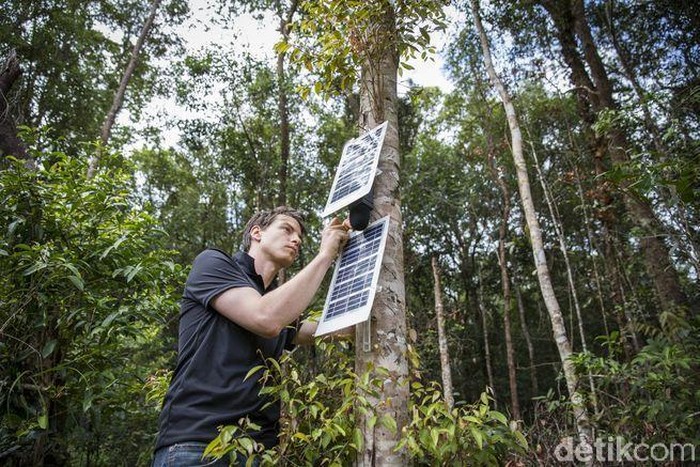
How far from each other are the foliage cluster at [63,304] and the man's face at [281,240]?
137cm

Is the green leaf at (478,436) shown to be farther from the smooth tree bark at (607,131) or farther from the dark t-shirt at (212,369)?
the smooth tree bark at (607,131)

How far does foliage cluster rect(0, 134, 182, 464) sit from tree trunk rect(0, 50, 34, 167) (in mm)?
2629

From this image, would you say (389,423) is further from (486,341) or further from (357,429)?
(486,341)

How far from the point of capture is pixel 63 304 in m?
3.19

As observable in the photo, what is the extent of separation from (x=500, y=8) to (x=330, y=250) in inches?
385

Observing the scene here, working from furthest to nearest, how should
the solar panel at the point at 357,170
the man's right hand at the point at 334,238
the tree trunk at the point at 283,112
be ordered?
the tree trunk at the point at 283,112 → the solar panel at the point at 357,170 → the man's right hand at the point at 334,238

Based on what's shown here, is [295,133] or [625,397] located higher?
[295,133]

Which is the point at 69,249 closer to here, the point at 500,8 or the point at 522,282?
the point at 500,8

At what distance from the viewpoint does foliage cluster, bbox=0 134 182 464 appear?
2.96 metres

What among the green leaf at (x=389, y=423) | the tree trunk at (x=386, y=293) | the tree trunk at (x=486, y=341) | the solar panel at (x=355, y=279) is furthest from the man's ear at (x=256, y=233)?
the tree trunk at (x=486, y=341)

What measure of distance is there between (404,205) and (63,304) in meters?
11.4

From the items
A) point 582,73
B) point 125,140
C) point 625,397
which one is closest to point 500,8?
point 582,73

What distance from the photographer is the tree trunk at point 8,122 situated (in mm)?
5617

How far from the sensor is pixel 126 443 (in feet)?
21.7
